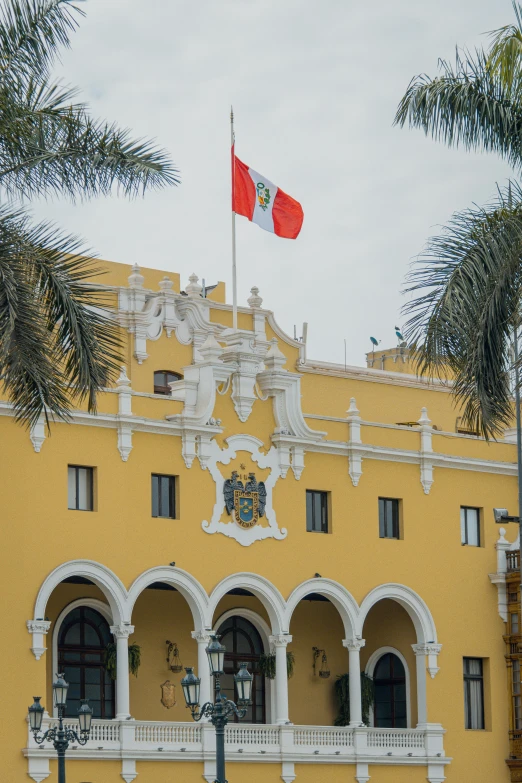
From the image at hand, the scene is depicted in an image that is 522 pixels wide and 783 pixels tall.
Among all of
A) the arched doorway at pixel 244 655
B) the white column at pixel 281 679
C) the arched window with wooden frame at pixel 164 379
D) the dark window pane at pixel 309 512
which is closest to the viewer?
the white column at pixel 281 679

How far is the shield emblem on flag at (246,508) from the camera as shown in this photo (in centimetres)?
3866

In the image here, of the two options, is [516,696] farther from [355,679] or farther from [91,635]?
[91,635]

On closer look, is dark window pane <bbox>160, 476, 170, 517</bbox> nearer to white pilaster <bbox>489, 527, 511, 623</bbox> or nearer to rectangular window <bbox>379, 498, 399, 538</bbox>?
rectangular window <bbox>379, 498, 399, 538</bbox>

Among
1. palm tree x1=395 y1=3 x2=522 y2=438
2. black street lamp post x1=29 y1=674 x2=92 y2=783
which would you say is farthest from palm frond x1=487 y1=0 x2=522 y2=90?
black street lamp post x1=29 y1=674 x2=92 y2=783

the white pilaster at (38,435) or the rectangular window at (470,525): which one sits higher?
the white pilaster at (38,435)

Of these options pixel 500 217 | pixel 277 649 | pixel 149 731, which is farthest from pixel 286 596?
pixel 500 217

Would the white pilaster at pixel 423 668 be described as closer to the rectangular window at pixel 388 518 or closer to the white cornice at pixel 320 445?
the rectangular window at pixel 388 518

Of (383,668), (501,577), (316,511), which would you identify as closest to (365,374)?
(501,577)

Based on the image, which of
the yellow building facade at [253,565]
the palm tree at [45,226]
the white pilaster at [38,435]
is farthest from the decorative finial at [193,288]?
the palm tree at [45,226]

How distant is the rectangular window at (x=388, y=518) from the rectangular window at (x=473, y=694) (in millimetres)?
3751

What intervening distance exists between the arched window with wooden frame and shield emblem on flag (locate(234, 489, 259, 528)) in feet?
13.4

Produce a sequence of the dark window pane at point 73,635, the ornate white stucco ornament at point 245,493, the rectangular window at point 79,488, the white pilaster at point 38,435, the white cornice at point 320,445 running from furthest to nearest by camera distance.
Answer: the ornate white stucco ornament at point 245,493
the dark window pane at point 73,635
the white cornice at point 320,445
the rectangular window at point 79,488
the white pilaster at point 38,435

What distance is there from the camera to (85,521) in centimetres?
3594

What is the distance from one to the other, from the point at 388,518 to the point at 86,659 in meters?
8.55
